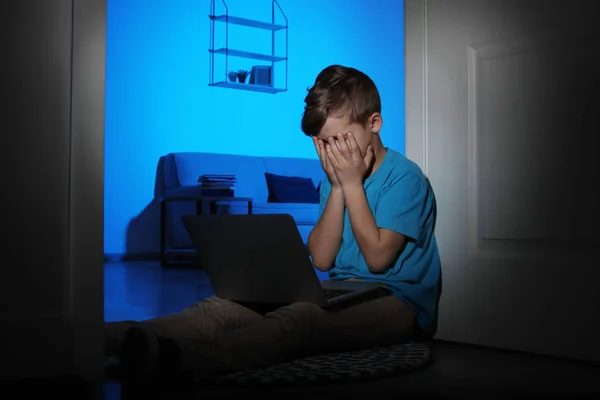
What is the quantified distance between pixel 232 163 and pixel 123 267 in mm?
1166

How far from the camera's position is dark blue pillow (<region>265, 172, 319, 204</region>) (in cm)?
555

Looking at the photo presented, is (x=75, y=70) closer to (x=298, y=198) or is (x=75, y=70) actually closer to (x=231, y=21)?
(x=298, y=198)

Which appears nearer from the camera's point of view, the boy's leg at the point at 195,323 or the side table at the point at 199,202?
the boy's leg at the point at 195,323

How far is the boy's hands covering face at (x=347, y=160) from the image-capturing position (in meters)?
1.68

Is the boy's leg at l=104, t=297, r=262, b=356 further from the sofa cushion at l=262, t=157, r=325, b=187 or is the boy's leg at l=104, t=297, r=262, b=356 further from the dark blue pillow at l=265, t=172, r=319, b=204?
the sofa cushion at l=262, t=157, r=325, b=187

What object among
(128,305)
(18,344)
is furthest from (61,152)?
(128,305)

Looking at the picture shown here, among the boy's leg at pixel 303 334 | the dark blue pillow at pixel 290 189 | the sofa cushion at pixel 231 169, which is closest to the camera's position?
the boy's leg at pixel 303 334

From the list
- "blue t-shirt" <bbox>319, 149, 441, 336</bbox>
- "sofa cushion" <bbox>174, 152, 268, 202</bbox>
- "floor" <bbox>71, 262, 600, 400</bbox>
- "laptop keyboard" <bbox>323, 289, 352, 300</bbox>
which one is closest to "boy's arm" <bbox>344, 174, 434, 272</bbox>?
"blue t-shirt" <bbox>319, 149, 441, 336</bbox>

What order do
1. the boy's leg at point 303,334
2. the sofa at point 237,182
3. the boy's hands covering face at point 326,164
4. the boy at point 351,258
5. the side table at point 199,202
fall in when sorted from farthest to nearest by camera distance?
the sofa at point 237,182
the side table at point 199,202
the boy's hands covering face at point 326,164
the boy at point 351,258
the boy's leg at point 303,334

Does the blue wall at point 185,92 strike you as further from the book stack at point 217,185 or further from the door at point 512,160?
the door at point 512,160

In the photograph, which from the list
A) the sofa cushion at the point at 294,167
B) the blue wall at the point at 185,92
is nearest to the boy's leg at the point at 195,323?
the blue wall at the point at 185,92

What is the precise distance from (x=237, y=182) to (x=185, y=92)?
0.86 metres

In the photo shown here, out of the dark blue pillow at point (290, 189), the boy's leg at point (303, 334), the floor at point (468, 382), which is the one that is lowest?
the floor at point (468, 382)

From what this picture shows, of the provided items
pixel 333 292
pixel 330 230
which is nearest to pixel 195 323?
pixel 333 292
